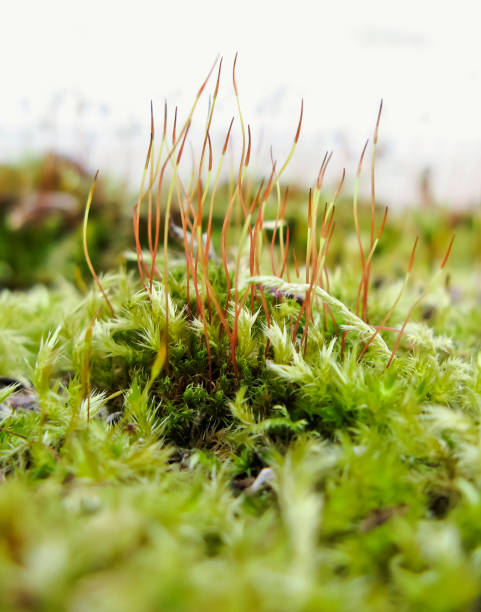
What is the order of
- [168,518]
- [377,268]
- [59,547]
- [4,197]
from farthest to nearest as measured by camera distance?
[4,197] → [377,268] → [168,518] → [59,547]

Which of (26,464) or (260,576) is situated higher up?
(260,576)

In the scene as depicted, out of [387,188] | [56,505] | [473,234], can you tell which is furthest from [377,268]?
[56,505]

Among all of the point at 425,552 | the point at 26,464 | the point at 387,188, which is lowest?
the point at 26,464

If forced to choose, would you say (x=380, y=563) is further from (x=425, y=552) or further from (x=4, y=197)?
(x=4, y=197)

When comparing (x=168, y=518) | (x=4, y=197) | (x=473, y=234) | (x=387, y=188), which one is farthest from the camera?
(x=387, y=188)
